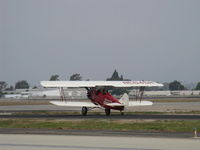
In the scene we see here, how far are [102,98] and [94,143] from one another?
26191mm

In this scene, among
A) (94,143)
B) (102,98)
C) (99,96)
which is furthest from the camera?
(99,96)

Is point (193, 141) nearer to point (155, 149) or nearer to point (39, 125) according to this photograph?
point (155, 149)

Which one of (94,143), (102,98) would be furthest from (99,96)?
(94,143)

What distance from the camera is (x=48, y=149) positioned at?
20922 millimetres

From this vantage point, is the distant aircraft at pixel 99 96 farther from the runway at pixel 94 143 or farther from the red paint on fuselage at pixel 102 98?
the runway at pixel 94 143

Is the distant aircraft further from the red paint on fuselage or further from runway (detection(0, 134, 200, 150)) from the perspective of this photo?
runway (detection(0, 134, 200, 150))

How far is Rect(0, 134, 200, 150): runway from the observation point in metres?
21.4

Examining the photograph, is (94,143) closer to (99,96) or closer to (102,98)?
(102,98)

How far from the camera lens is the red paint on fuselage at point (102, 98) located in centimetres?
4797

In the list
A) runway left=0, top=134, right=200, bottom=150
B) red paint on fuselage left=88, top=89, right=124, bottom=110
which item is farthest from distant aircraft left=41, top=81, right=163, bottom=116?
runway left=0, top=134, right=200, bottom=150

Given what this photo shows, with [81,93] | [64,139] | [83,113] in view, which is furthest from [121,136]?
[81,93]

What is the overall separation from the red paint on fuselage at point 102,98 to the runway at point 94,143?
21.6 metres

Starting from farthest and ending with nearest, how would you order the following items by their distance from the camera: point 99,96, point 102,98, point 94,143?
point 99,96 < point 102,98 < point 94,143

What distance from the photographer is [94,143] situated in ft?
76.2
